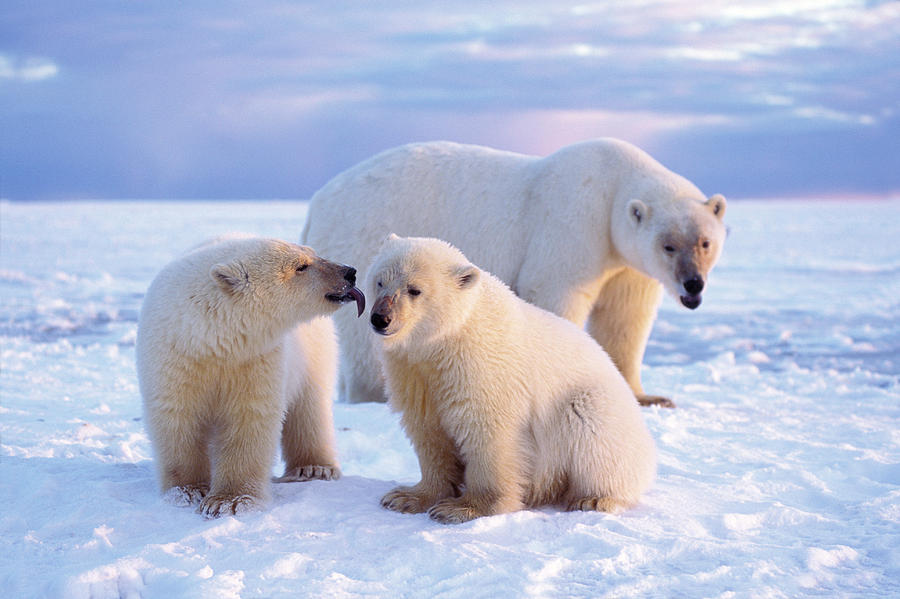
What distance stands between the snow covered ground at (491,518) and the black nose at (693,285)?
86 cm

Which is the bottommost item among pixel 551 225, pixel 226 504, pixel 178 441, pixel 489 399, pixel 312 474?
pixel 312 474

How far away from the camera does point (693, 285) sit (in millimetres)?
5824

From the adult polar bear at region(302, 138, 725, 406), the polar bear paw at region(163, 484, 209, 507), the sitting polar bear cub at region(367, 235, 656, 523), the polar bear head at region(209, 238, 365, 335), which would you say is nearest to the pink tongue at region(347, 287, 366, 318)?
the polar bear head at region(209, 238, 365, 335)

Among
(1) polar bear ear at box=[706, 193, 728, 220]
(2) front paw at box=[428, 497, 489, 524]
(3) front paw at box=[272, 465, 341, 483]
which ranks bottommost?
(3) front paw at box=[272, 465, 341, 483]

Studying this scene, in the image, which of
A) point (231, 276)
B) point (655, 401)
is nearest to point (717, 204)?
point (655, 401)

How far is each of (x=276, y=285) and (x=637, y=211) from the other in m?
3.21

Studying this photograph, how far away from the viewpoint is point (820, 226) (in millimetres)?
35594

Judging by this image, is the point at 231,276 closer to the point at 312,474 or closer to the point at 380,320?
the point at 380,320

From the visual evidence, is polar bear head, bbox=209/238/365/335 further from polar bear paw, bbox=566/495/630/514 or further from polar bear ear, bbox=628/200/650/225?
polar bear ear, bbox=628/200/650/225

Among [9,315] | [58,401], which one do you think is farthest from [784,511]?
[9,315]

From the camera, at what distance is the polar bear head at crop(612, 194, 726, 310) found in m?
5.88

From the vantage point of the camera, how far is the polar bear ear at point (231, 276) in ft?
11.4

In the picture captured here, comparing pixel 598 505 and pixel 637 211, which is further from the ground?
pixel 637 211

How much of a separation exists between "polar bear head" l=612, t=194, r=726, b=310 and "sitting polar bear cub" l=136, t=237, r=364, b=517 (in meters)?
2.93
